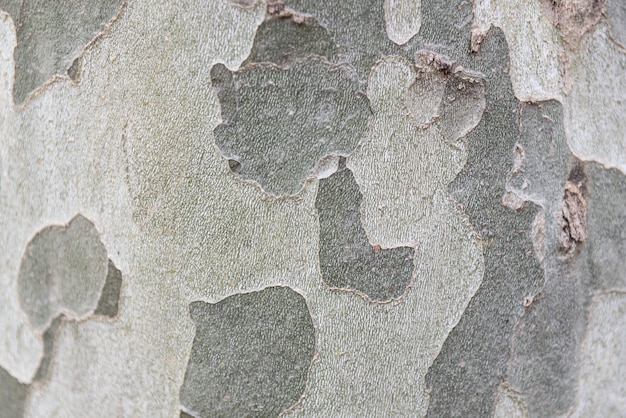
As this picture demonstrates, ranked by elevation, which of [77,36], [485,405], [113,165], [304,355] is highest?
[77,36]

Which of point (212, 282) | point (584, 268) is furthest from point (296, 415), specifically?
point (584, 268)

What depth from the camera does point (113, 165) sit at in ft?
1.86

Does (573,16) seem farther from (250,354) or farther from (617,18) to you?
(250,354)

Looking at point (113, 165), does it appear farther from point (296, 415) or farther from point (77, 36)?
point (296, 415)

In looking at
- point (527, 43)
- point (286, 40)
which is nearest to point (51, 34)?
point (286, 40)

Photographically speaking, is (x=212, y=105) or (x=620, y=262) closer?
(x=212, y=105)

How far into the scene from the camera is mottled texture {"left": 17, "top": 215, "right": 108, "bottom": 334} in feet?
1.95

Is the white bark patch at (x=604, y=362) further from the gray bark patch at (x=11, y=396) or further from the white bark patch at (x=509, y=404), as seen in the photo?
the gray bark patch at (x=11, y=396)

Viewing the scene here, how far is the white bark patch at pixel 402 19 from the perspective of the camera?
55 cm

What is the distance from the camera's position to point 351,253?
0.57m

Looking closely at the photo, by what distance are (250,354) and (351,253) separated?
0.16 meters

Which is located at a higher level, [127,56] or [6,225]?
[127,56]

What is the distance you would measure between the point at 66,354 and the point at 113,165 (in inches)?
9.9

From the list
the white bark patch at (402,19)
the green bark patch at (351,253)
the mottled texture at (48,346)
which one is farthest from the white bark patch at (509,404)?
the mottled texture at (48,346)
